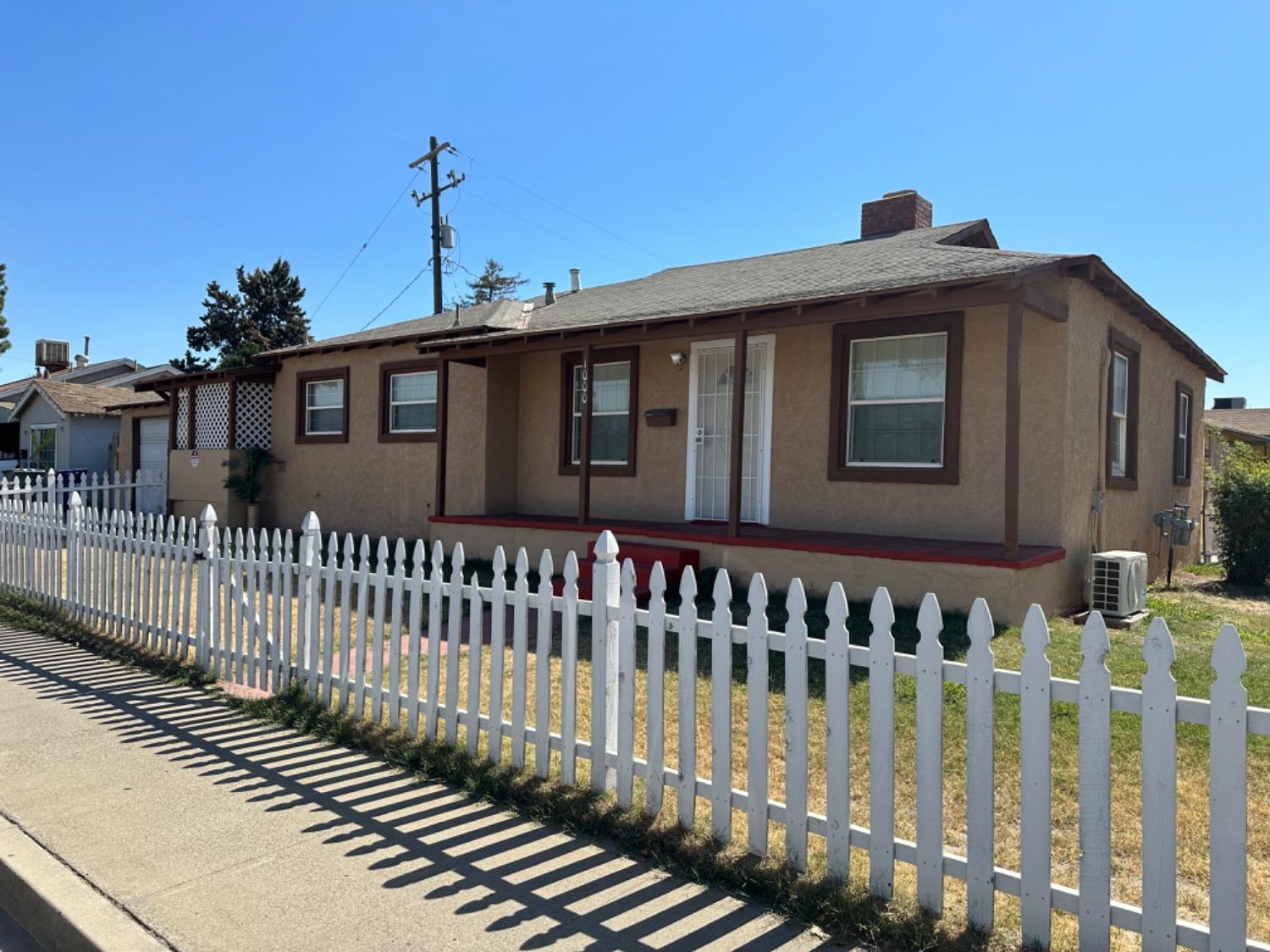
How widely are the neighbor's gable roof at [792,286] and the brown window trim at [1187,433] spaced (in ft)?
1.60

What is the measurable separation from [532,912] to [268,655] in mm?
3445

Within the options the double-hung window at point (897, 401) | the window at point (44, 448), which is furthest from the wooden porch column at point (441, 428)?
the window at point (44, 448)

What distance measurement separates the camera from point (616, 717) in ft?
13.3

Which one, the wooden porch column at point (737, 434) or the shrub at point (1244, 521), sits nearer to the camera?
the wooden porch column at point (737, 434)

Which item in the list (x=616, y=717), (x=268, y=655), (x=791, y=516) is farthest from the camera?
(x=791, y=516)

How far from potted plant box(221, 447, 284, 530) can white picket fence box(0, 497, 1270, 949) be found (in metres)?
10.9

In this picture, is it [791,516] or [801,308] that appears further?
[791,516]

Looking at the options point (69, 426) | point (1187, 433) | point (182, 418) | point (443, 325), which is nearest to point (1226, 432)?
point (1187, 433)

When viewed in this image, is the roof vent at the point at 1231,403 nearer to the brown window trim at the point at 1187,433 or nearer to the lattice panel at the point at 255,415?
the brown window trim at the point at 1187,433

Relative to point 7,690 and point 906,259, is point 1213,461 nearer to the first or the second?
point 906,259

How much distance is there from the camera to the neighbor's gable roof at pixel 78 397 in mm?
25797

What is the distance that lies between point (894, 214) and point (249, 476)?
477 inches

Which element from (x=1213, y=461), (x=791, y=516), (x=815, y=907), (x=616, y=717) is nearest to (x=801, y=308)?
(x=791, y=516)

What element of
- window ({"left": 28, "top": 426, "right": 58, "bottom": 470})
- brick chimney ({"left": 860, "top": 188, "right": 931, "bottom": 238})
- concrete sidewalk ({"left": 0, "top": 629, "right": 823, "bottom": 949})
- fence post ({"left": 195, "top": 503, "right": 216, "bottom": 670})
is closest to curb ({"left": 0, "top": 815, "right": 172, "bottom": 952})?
concrete sidewalk ({"left": 0, "top": 629, "right": 823, "bottom": 949})
